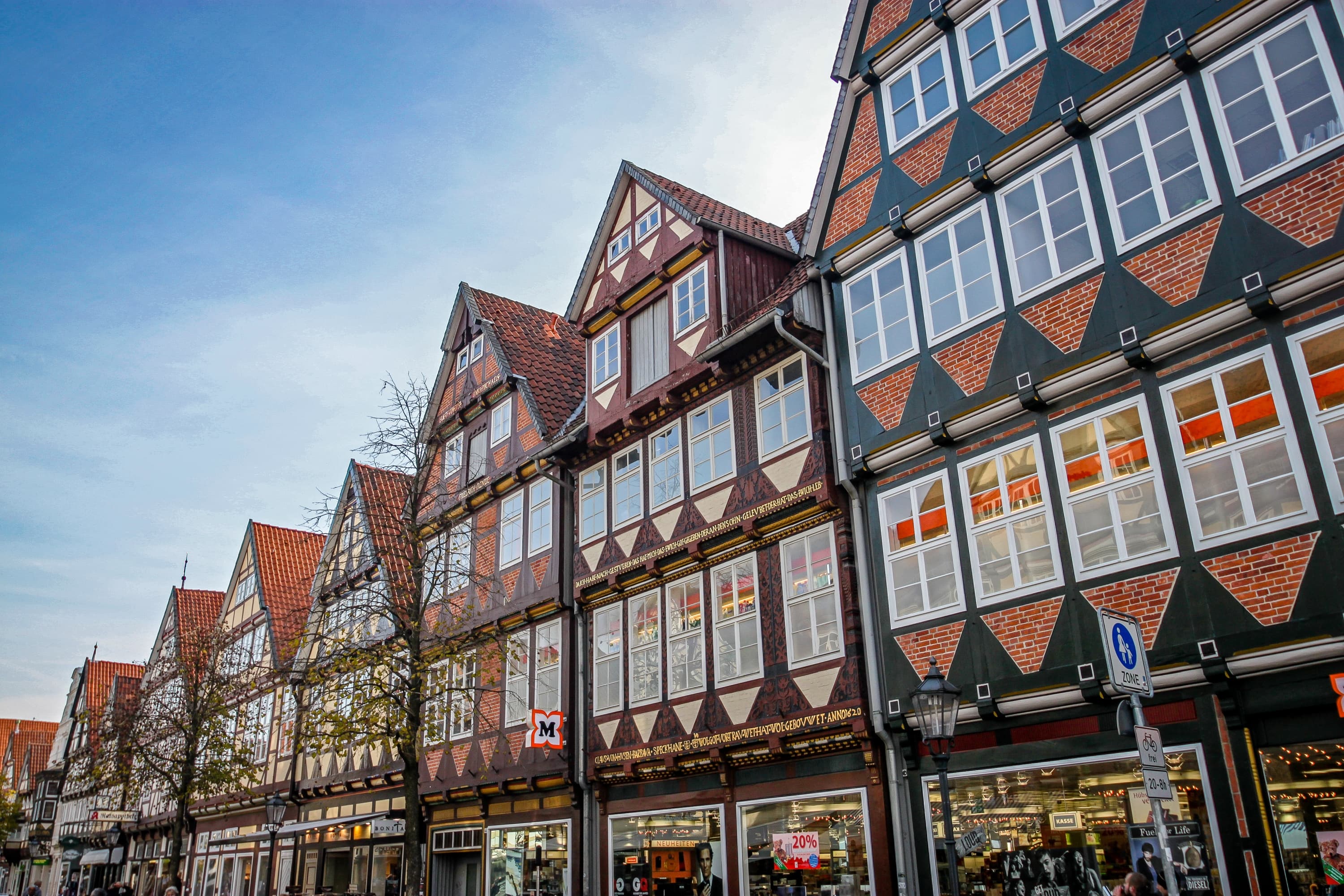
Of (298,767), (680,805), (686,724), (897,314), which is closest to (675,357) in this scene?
(897,314)

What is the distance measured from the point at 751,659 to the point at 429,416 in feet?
48.5

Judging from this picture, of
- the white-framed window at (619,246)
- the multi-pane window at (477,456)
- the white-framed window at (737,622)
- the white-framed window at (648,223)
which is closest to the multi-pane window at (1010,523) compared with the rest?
the white-framed window at (737,622)

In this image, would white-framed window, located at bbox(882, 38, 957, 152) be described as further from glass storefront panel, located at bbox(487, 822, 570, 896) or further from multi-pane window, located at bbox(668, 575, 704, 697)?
glass storefront panel, located at bbox(487, 822, 570, 896)

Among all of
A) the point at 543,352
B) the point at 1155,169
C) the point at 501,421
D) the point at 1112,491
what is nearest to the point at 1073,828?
the point at 1112,491

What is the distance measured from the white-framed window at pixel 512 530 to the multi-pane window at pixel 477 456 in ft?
5.46

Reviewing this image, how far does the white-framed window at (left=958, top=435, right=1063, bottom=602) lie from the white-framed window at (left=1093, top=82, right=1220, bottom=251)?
2944 millimetres

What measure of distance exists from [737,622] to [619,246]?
30.3ft

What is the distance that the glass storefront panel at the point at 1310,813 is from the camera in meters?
10.3

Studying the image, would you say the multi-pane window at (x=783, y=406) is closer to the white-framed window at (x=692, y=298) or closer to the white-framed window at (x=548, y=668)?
the white-framed window at (x=692, y=298)

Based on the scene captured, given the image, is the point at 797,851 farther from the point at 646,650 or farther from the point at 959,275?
the point at 959,275

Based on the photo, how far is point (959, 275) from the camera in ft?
50.0

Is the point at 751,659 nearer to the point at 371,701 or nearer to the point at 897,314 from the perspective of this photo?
the point at 897,314

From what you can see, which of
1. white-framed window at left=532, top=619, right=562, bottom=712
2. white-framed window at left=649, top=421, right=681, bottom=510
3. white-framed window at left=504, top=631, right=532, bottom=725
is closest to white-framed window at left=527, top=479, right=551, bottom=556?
white-framed window at left=532, top=619, right=562, bottom=712

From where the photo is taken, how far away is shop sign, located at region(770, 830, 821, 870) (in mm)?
16062
